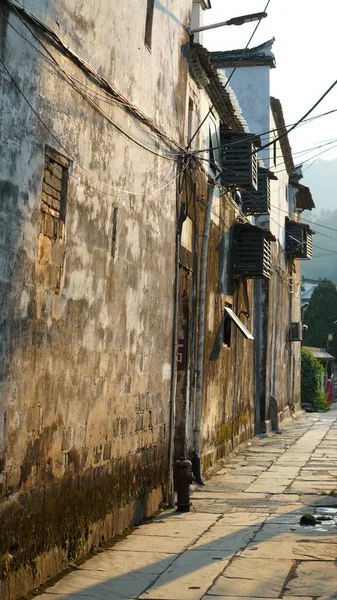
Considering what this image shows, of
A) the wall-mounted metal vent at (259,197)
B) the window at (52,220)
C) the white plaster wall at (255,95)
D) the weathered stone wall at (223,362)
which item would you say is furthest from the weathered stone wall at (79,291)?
the white plaster wall at (255,95)

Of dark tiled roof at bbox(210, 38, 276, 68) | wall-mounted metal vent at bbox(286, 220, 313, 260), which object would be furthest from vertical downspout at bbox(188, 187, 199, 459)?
wall-mounted metal vent at bbox(286, 220, 313, 260)

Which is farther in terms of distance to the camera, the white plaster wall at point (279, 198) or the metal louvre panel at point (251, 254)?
the white plaster wall at point (279, 198)

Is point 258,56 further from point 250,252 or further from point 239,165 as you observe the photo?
point 239,165

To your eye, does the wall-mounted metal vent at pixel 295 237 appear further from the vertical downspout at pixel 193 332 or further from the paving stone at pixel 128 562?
the paving stone at pixel 128 562

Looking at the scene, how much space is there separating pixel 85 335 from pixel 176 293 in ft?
11.4

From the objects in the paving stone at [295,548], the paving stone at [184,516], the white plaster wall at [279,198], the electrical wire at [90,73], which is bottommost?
the paving stone at [184,516]

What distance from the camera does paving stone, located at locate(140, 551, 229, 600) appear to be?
19.1 feet

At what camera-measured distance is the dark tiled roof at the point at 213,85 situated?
11281mm

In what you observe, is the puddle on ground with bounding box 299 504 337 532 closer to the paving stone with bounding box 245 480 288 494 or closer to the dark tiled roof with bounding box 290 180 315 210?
the paving stone with bounding box 245 480 288 494

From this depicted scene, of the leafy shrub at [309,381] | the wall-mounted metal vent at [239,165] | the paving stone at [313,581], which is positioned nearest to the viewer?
the paving stone at [313,581]

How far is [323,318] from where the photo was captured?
5316 cm

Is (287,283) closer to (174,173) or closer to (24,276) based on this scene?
(174,173)

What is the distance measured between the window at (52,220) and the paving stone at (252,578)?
103 inches

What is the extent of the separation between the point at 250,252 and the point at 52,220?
995 cm
